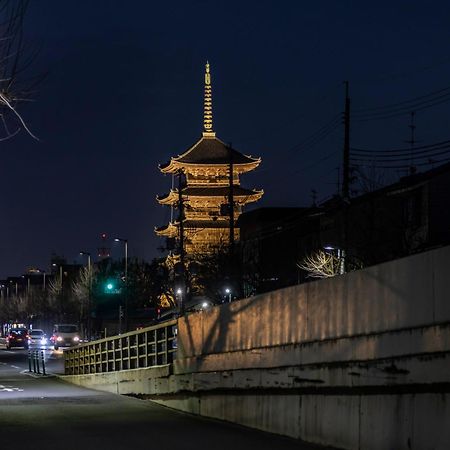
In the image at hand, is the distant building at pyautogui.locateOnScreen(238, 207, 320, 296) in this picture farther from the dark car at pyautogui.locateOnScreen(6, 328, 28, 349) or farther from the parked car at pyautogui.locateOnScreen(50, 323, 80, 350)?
the dark car at pyautogui.locateOnScreen(6, 328, 28, 349)

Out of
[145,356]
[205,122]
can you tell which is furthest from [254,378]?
[205,122]

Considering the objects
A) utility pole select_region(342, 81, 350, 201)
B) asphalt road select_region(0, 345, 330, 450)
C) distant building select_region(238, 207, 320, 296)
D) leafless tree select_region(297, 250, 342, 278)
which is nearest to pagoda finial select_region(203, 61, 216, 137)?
distant building select_region(238, 207, 320, 296)

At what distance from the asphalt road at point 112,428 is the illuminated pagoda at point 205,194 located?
64812 mm

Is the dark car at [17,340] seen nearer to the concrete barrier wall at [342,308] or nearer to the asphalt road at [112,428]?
the asphalt road at [112,428]

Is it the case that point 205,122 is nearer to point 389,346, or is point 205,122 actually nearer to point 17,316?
point 17,316

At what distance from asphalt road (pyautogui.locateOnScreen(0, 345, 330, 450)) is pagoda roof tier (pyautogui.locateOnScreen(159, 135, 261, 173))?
2718 inches

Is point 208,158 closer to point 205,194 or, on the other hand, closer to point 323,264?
point 205,194

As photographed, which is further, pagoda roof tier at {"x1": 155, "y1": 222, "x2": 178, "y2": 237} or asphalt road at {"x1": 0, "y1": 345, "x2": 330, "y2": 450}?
pagoda roof tier at {"x1": 155, "y1": 222, "x2": 178, "y2": 237}

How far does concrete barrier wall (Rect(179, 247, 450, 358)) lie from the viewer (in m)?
10.7

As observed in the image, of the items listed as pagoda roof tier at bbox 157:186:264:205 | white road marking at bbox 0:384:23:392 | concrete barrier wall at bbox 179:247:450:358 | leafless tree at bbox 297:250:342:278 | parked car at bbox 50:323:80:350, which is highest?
pagoda roof tier at bbox 157:186:264:205

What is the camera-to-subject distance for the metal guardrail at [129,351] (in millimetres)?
21375

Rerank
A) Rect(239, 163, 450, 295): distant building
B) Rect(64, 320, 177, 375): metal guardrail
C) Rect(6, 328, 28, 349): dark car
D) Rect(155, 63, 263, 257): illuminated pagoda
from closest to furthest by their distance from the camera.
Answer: Rect(64, 320, 177, 375): metal guardrail, Rect(239, 163, 450, 295): distant building, Rect(6, 328, 28, 349): dark car, Rect(155, 63, 263, 257): illuminated pagoda

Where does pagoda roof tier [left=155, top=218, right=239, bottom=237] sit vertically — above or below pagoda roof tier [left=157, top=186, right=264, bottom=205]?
below

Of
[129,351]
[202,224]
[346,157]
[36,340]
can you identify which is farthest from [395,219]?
[202,224]
